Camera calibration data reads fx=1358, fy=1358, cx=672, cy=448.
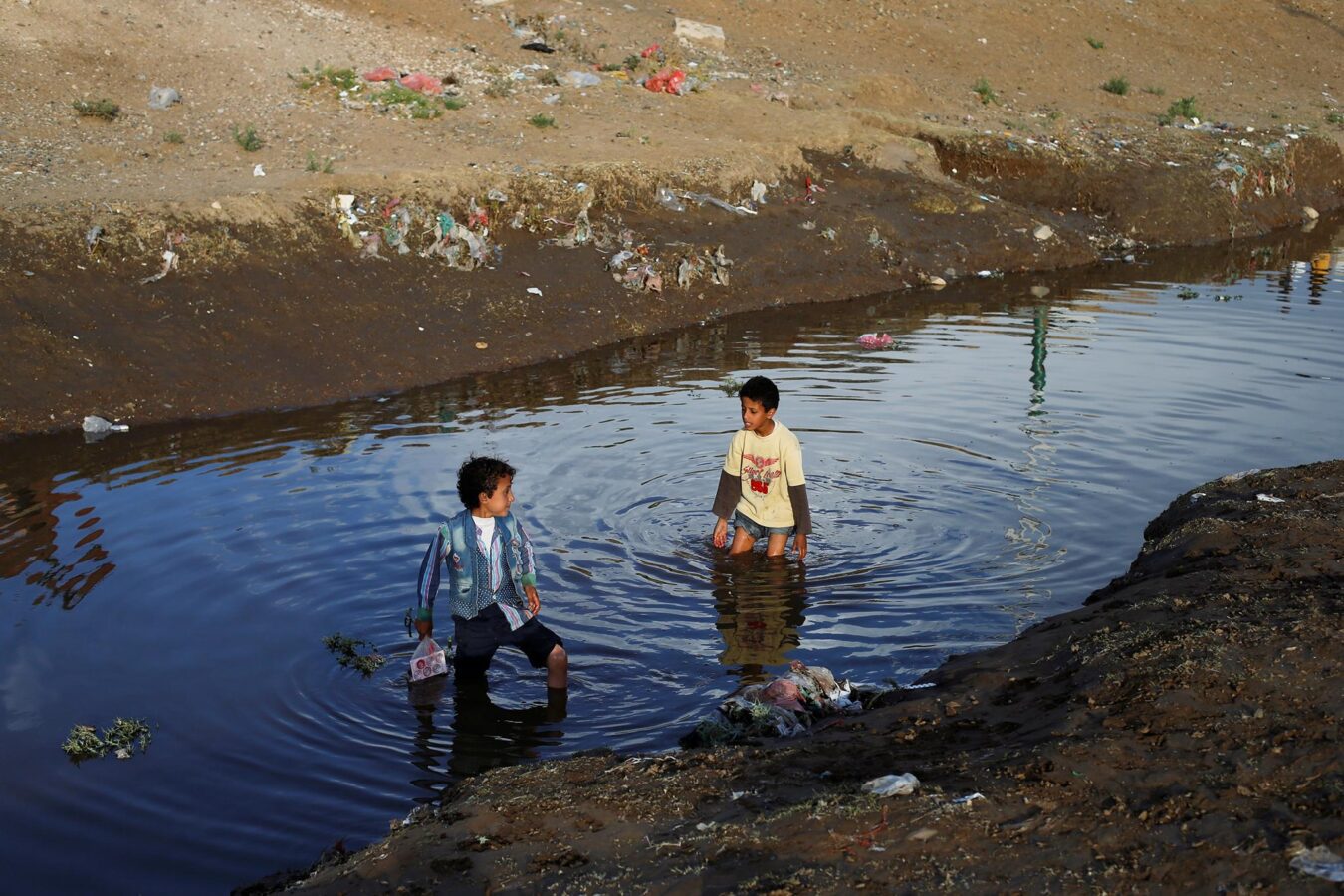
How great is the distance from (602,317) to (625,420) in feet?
14.4

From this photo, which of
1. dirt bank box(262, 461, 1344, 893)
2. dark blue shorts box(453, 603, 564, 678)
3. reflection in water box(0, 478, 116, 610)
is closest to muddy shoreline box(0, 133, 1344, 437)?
reflection in water box(0, 478, 116, 610)

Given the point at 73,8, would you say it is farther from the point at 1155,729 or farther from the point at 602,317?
the point at 1155,729

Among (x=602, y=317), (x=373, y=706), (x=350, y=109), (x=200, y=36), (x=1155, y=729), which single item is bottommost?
(x=373, y=706)

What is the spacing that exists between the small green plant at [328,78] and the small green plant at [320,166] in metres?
2.84

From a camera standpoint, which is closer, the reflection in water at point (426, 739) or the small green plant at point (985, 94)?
the reflection in water at point (426, 739)

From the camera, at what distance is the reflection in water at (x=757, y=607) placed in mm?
8234

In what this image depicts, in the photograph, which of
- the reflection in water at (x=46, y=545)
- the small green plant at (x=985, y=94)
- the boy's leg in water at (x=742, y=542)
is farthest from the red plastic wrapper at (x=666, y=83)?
the boy's leg in water at (x=742, y=542)

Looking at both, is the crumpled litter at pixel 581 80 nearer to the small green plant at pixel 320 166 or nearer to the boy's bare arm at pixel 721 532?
the small green plant at pixel 320 166

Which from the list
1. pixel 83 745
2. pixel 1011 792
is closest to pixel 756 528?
pixel 83 745

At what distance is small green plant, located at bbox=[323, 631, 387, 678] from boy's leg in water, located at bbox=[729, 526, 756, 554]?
9.02 ft

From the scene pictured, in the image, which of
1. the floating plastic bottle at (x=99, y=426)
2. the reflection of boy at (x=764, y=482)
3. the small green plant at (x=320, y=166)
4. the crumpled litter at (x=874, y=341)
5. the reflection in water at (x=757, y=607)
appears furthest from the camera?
the small green plant at (x=320, y=166)

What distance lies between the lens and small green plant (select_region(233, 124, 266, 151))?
19078mm

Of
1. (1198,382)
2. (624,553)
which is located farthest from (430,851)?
(1198,382)

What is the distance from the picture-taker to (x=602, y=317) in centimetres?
1784
